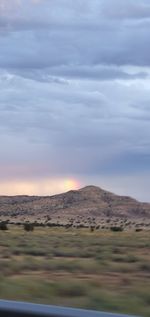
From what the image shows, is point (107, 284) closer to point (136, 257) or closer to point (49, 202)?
point (136, 257)

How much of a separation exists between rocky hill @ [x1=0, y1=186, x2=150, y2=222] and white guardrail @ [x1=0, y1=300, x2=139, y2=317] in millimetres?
146469

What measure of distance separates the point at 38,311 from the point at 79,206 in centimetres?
16315

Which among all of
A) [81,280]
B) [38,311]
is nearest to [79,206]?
[81,280]

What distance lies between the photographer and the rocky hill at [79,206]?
161 m

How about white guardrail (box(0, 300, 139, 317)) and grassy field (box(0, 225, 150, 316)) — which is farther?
grassy field (box(0, 225, 150, 316))

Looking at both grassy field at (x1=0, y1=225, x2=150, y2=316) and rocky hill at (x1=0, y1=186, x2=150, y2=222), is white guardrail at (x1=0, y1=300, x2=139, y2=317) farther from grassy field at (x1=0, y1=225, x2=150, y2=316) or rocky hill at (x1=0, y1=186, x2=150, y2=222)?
rocky hill at (x1=0, y1=186, x2=150, y2=222)

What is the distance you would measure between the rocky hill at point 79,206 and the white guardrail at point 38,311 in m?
146

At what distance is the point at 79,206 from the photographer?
168375 mm

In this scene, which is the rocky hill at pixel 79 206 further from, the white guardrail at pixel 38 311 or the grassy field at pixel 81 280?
the white guardrail at pixel 38 311

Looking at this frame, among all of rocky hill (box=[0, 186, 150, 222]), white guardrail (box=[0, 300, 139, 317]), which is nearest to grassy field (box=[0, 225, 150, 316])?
white guardrail (box=[0, 300, 139, 317])

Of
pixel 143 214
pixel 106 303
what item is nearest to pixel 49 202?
pixel 143 214

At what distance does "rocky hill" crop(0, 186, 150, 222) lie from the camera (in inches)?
6339

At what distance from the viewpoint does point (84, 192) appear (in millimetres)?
179875

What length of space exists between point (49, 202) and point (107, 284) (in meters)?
161
